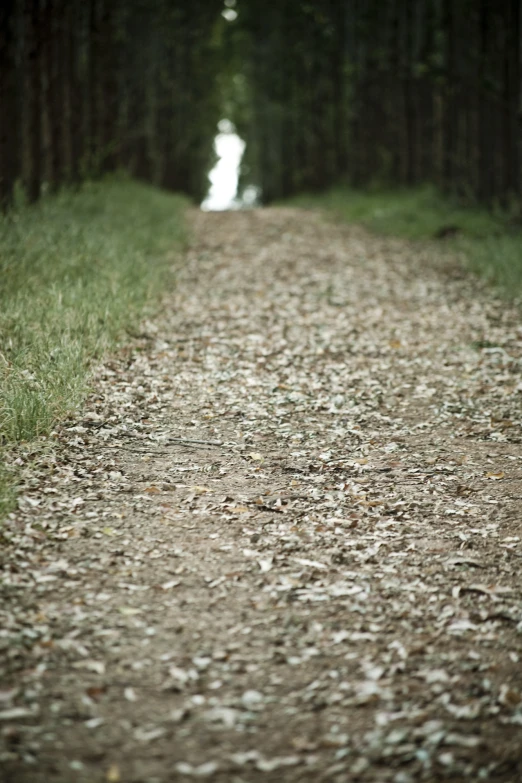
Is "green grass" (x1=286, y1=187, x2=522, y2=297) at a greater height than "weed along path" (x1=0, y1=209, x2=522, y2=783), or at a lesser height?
greater

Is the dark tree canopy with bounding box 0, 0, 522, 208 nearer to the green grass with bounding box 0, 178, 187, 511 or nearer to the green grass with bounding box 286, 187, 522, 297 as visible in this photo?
the green grass with bounding box 286, 187, 522, 297

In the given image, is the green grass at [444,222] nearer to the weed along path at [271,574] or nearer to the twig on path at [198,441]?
the weed along path at [271,574]

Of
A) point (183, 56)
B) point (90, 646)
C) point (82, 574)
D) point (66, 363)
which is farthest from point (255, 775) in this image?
point (183, 56)

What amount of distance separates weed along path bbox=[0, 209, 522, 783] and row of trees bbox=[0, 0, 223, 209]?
9240mm

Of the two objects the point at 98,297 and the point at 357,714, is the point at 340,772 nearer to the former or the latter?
the point at 357,714

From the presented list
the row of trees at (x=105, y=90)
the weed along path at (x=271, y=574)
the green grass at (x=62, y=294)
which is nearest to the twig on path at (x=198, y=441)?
the weed along path at (x=271, y=574)

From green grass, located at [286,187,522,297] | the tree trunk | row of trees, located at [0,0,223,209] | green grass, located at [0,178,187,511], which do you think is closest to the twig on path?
green grass, located at [0,178,187,511]

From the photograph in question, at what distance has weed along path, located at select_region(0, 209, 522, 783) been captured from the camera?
342 centimetres

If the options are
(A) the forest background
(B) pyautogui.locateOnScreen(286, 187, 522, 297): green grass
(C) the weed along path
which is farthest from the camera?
(B) pyautogui.locateOnScreen(286, 187, 522, 297): green grass

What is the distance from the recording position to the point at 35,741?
132 inches

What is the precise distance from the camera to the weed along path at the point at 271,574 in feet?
11.2

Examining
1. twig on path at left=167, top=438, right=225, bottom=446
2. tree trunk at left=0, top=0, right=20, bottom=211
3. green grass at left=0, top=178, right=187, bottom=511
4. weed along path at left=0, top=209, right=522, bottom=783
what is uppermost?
tree trunk at left=0, top=0, right=20, bottom=211

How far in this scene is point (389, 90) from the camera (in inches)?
1136

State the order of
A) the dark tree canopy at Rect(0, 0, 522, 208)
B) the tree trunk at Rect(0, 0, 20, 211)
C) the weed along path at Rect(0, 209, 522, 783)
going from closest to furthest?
the weed along path at Rect(0, 209, 522, 783)
the tree trunk at Rect(0, 0, 20, 211)
the dark tree canopy at Rect(0, 0, 522, 208)
